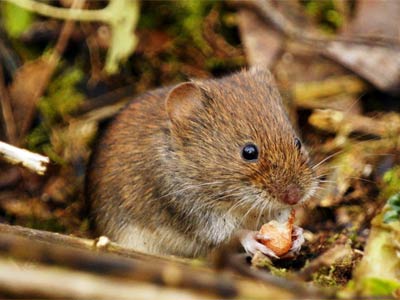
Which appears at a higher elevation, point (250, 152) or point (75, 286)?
point (250, 152)

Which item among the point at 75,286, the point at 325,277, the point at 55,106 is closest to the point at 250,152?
the point at 325,277

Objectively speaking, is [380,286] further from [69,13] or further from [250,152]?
[69,13]

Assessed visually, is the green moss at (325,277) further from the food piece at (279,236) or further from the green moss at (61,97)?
the green moss at (61,97)

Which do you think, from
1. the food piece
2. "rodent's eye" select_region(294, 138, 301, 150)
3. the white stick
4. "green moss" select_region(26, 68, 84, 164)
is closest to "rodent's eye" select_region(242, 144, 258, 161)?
"rodent's eye" select_region(294, 138, 301, 150)

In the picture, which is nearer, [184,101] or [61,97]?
[184,101]

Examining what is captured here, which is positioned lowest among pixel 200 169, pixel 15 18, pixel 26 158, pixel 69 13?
pixel 26 158

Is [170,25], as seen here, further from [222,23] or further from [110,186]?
[110,186]
